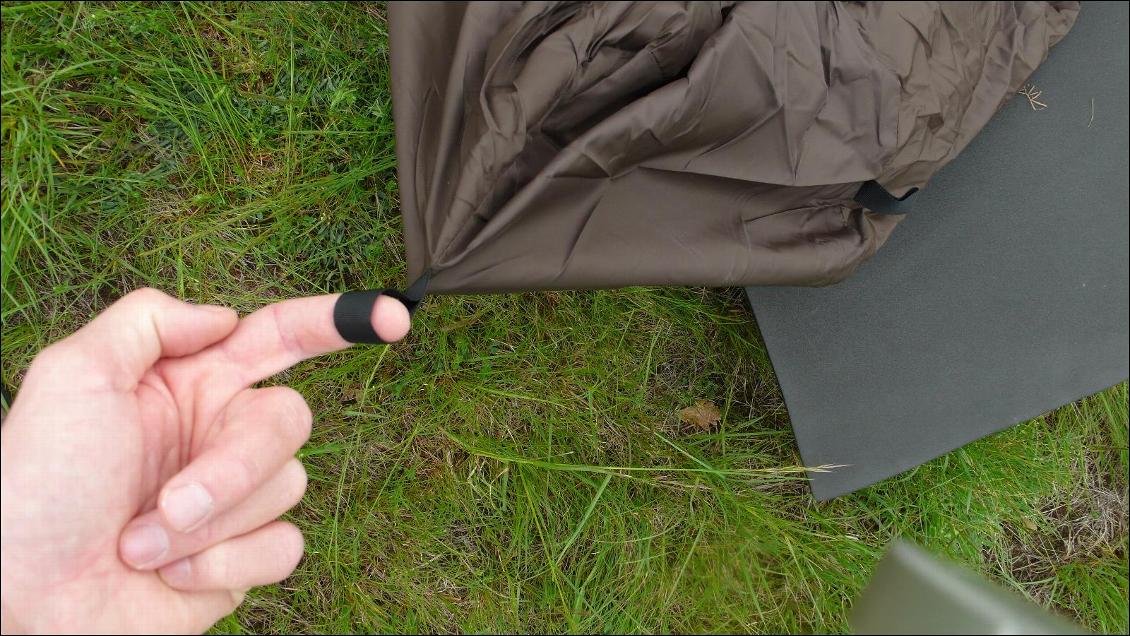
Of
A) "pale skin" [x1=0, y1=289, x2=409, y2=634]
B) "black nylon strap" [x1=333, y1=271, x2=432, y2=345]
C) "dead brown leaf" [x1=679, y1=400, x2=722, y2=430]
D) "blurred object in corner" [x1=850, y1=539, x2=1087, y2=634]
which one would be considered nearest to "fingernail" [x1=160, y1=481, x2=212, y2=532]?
"pale skin" [x1=0, y1=289, x2=409, y2=634]

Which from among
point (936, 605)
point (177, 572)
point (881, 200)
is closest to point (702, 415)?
point (881, 200)

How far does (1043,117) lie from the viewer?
4.40 ft

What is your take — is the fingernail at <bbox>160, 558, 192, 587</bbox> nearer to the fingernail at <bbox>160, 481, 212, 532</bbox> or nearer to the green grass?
the fingernail at <bbox>160, 481, 212, 532</bbox>

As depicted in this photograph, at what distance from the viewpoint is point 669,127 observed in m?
1.00

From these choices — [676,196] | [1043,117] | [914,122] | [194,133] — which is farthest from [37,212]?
[1043,117]

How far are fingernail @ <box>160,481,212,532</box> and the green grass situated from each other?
63 centimetres

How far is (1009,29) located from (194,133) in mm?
1481

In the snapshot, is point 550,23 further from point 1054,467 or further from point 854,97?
point 1054,467

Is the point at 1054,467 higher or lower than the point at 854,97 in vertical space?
lower

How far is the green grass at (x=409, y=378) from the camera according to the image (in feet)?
4.50

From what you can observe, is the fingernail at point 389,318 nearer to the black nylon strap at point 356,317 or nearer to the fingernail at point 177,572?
the black nylon strap at point 356,317

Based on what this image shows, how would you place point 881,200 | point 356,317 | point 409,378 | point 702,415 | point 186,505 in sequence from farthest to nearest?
point 702,415, point 409,378, point 881,200, point 356,317, point 186,505

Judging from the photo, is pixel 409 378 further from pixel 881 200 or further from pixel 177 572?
pixel 881 200

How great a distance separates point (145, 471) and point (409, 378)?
0.61 metres
